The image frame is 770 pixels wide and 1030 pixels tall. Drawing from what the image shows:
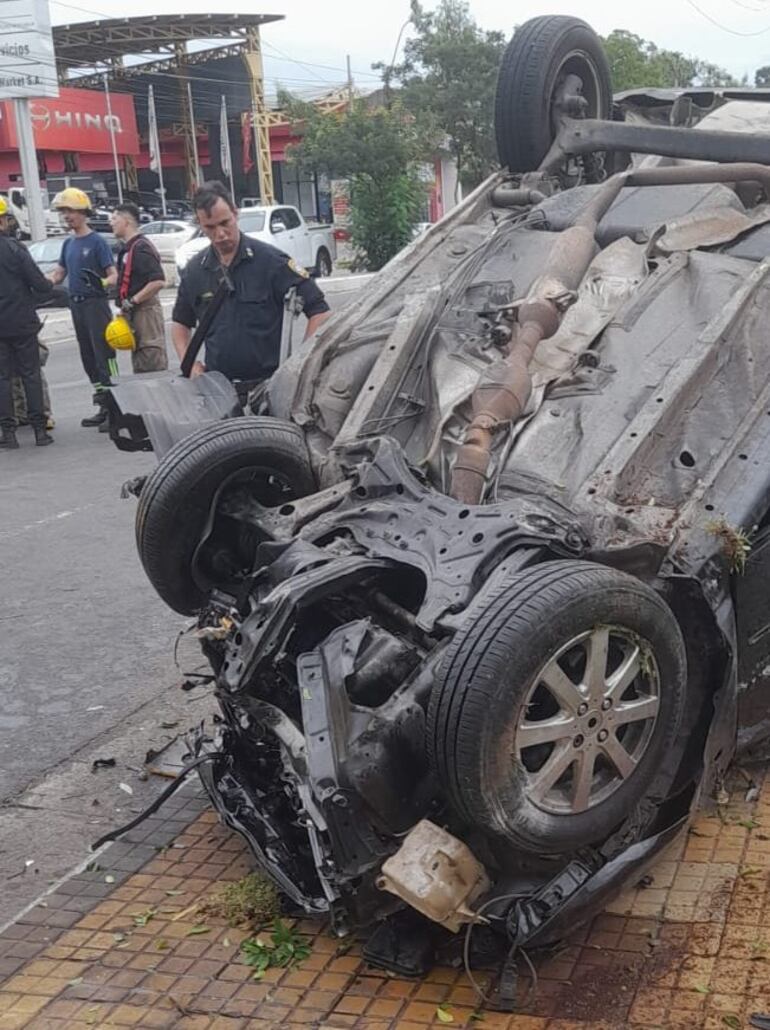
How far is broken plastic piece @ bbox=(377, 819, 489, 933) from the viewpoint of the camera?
324 centimetres

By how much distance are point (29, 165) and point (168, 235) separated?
5.43m

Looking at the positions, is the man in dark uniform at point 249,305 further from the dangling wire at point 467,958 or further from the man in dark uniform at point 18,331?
the man in dark uniform at point 18,331

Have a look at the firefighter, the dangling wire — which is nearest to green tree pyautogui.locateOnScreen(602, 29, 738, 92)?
the firefighter

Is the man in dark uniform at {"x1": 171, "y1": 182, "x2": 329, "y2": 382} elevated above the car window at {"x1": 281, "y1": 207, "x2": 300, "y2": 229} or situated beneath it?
elevated above

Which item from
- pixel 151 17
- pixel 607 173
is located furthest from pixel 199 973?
pixel 151 17

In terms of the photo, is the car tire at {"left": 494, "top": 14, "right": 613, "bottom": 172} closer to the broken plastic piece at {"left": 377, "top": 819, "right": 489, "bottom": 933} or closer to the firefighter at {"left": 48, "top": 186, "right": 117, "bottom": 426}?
the broken plastic piece at {"left": 377, "top": 819, "right": 489, "bottom": 933}

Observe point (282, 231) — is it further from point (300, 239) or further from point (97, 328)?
point (97, 328)

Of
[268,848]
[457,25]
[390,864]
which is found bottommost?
[268,848]

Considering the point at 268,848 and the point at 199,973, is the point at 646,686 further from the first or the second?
the point at 199,973

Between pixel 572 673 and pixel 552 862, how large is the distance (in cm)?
51

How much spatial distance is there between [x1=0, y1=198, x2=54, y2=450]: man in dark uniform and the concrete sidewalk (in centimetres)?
739

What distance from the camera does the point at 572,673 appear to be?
357cm

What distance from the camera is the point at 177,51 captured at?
173 ft

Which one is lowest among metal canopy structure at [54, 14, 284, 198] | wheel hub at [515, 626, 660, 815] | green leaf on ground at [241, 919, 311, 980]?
green leaf on ground at [241, 919, 311, 980]
